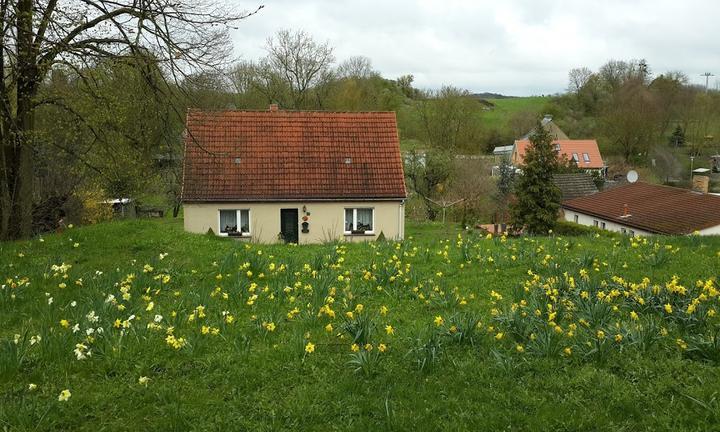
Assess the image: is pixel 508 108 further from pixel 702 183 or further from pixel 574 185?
pixel 702 183

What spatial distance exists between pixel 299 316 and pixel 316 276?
1610 millimetres

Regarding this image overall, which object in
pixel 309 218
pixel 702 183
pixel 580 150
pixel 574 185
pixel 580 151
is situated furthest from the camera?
pixel 580 150

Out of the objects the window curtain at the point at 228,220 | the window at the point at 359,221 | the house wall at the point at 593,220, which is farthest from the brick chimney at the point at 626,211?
the window curtain at the point at 228,220

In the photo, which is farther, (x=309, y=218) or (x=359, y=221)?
(x=359, y=221)

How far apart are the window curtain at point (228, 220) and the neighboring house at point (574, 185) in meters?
26.9

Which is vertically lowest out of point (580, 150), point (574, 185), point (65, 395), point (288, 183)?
point (65, 395)

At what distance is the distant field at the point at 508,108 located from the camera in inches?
3105

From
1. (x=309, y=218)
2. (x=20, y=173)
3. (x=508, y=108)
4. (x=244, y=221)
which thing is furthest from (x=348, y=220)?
(x=508, y=108)

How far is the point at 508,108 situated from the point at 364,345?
9464cm

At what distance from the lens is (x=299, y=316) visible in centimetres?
647

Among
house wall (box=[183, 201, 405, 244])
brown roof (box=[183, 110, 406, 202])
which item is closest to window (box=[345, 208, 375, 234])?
house wall (box=[183, 201, 405, 244])

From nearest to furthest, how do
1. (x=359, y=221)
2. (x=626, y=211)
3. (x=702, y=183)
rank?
(x=359, y=221) < (x=626, y=211) < (x=702, y=183)

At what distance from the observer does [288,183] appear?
22328mm

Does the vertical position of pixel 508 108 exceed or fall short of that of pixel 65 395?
it exceeds it
